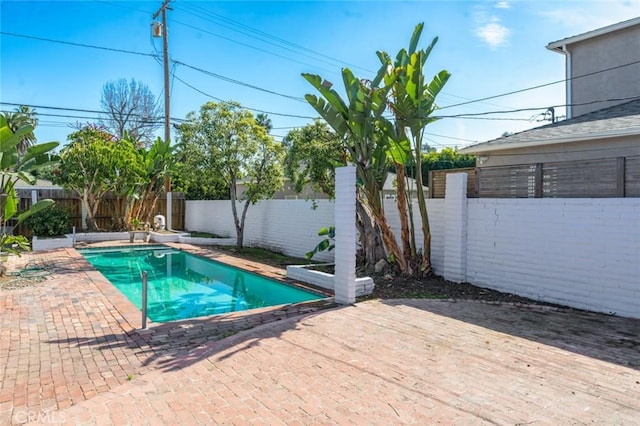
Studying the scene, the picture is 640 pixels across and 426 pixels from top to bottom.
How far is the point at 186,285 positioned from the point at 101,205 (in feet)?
41.2

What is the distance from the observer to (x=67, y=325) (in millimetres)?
6676

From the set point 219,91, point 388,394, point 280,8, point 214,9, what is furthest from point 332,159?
point 219,91

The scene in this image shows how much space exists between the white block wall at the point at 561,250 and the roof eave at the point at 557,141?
2.76 metres

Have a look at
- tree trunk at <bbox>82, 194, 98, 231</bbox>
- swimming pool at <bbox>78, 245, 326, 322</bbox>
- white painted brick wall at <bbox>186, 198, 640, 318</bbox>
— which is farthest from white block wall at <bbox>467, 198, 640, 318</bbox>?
tree trunk at <bbox>82, 194, 98, 231</bbox>

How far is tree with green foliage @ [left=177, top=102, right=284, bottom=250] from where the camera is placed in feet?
51.5

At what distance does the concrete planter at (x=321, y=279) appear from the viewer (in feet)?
28.2

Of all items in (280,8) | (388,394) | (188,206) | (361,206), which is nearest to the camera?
(388,394)

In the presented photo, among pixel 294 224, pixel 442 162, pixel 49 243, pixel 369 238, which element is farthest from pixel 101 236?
pixel 442 162

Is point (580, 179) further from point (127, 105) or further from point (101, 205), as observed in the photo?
point (127, 105)

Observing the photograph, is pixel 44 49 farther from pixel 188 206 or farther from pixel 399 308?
pixel 399 308

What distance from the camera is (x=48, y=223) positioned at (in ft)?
58.6

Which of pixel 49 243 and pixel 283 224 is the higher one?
pixel 283 224

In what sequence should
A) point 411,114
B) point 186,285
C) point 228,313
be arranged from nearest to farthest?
point 228,313
point 411,114
point 186,285

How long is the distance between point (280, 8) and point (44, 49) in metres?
11.3
